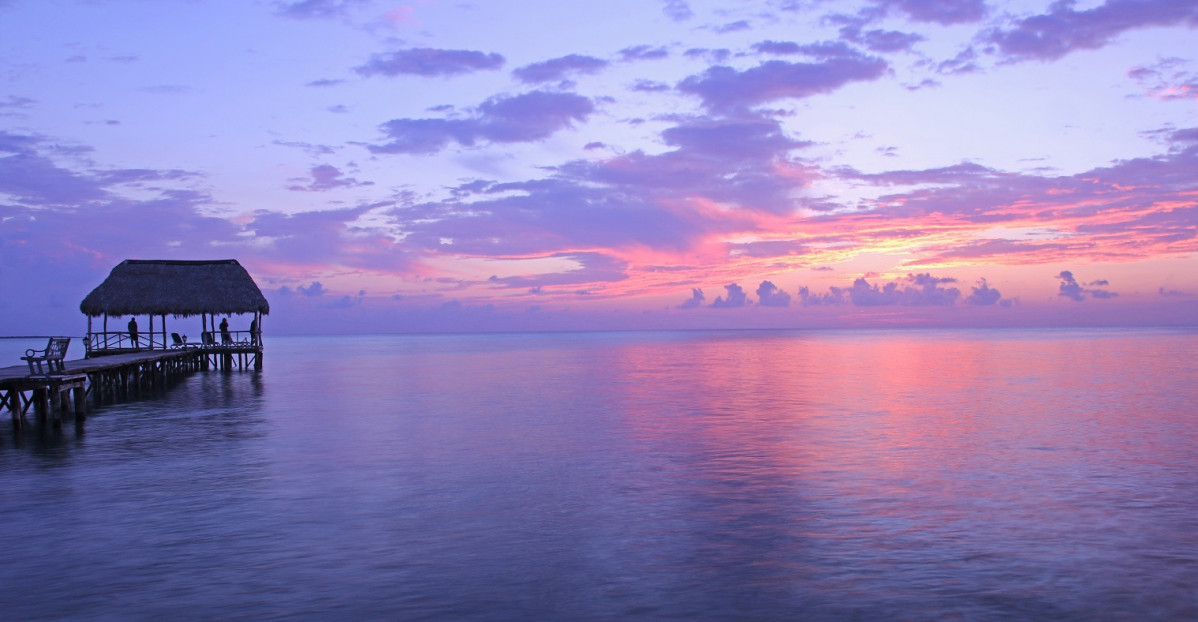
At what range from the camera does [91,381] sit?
3206 centimetres

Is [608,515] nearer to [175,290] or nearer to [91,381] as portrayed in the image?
[91,381]

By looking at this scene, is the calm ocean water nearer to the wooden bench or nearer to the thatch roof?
the wooden bench

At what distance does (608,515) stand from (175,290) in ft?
120

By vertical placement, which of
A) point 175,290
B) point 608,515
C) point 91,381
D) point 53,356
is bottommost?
point 608,515

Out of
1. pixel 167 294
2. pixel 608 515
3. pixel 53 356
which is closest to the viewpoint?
pixel 608 515

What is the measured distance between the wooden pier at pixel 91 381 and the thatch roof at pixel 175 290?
8.20 ft

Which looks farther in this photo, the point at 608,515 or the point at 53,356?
the point at 53,356

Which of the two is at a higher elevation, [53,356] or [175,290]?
[175,290]

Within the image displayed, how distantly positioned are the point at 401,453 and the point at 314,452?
1.93 m

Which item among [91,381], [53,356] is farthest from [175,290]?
[53,356]

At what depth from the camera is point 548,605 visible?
814cm

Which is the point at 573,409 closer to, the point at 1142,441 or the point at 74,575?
the point at 1142,441

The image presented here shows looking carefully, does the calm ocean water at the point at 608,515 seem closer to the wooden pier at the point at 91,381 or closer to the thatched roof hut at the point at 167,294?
the wooden pier at the point at 91,381

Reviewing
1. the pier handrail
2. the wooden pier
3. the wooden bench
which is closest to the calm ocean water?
the wooden pier
